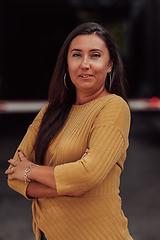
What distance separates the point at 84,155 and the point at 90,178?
0.11 metres

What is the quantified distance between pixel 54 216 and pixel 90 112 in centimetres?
53

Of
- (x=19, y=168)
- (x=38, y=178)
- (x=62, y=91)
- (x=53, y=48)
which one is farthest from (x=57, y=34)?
(x=38, y=178)

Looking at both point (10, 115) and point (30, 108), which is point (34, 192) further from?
point (10, 115)

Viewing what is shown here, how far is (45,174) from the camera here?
1.61m

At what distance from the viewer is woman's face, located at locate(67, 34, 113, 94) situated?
1.72 m

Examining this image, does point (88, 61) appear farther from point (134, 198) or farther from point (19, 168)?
point (134, 198)

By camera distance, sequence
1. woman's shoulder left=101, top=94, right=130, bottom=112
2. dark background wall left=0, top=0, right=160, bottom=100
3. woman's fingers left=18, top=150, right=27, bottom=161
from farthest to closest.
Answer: dark background wall left=0, top=0, right=160, bottom=100, woman's fingers left=18, top=150, right=27, bottom=161, woman's shoulder left=101, top=94, right=130, bottom=112

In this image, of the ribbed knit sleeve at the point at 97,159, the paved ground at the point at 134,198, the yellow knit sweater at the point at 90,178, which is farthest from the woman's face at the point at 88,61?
the paved ground at the point at 134,198

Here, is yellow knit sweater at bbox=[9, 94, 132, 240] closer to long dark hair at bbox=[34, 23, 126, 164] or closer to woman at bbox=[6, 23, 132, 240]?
woman at bbox=[6, 23, 132, 240]

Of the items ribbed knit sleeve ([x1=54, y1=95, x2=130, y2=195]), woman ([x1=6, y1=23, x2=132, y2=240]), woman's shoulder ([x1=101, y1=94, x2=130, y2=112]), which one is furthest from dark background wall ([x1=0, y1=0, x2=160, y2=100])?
ribbed knit sleeve ([x1=54, y1=95, x2=130, y2=195])

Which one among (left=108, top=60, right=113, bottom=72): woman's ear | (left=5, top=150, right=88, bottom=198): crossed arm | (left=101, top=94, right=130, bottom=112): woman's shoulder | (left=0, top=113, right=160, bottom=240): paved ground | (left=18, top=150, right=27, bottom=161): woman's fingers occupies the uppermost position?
(left=108, top=60, right=113, bottom=72): woman's ear

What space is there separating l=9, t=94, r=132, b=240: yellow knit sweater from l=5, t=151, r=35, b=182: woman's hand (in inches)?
1.9

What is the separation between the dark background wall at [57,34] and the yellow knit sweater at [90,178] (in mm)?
12439

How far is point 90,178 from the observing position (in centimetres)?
153
